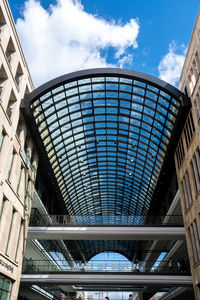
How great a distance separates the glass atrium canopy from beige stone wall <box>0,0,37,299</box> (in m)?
1.64

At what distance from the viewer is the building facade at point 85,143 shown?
70.6ft

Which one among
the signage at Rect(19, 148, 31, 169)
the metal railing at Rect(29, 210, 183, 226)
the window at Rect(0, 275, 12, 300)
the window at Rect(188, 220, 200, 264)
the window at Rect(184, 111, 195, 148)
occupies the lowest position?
the window at Rect(0, 275, 12, 300)

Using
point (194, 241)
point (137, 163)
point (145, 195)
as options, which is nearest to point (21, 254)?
point (194, 241)

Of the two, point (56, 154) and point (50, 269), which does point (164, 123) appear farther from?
point (50, 269)

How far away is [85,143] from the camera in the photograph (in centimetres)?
3609

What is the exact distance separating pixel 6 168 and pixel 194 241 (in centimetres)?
1630

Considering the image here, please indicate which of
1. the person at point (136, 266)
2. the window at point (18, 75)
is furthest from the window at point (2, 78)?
the person at point (136, 266)

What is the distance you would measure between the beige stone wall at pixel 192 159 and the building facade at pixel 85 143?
0.08m

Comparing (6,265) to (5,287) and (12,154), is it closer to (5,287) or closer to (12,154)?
(5,287)

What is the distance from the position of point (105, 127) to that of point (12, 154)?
13.6 metres

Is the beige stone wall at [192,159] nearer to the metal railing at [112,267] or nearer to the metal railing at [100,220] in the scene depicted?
the metal railing at [112,267]

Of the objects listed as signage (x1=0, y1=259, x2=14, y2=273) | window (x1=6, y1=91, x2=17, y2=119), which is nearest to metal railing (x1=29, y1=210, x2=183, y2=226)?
signage (x1=0, y1=259, x2=14, y2=273)

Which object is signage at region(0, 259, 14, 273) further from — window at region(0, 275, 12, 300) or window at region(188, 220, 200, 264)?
window at region(188, 220, 200, 264)

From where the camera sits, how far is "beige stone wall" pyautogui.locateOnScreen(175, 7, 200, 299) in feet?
71.2
